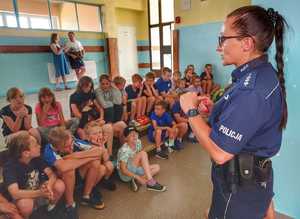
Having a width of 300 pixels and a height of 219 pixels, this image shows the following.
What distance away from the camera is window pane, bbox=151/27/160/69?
859 cm

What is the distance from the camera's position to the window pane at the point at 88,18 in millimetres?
6953

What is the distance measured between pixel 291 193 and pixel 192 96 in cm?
136

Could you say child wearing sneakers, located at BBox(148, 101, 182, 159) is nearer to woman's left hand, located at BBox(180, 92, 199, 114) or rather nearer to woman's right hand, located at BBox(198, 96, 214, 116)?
woman's right hand, located at BBox(198, 96, 214, 116)

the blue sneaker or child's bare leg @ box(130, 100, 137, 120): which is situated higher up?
child's bare leg @ box(130, 100, 137, 120)

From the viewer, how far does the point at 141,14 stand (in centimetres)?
866

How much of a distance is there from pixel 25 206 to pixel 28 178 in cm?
19

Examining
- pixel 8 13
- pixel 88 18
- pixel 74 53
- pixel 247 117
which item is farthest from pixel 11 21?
pixel 247 117

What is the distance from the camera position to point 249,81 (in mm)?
887

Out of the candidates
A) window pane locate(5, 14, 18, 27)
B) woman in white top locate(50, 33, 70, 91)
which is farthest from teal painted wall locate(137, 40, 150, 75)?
window pane locate(5, 14, 18, 27)

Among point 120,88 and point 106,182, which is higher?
point 120,88

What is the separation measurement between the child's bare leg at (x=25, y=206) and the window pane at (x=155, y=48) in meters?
7.49

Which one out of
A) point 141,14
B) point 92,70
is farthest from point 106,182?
point 141,14

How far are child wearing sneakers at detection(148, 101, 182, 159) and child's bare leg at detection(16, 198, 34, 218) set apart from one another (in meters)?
1.72

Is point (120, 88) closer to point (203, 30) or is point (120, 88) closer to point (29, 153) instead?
point (29, 153)
